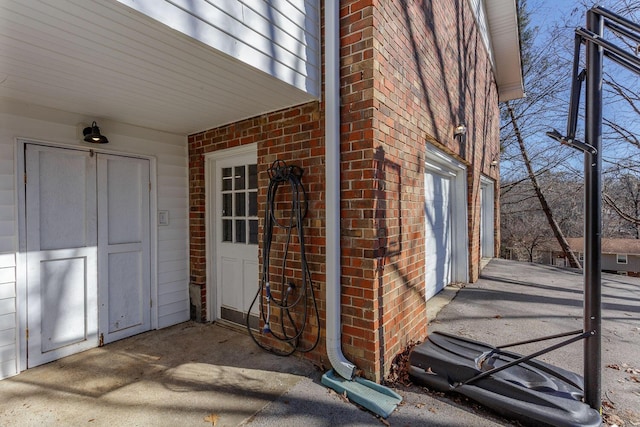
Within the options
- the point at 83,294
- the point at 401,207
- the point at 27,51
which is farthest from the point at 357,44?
the point at 83,294

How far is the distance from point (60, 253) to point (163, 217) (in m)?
1.04

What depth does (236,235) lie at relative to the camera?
382 cm

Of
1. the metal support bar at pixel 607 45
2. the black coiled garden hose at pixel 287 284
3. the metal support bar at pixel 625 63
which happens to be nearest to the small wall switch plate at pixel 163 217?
the black coiled garden hose at pixel 287 284

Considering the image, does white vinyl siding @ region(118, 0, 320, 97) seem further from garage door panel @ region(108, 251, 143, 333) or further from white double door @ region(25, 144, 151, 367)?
garage door panel @ region(108, 251, 143, 333)

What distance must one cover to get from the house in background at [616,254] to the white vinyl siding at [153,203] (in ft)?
74.8

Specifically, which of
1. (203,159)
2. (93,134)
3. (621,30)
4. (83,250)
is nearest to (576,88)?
(621,30)

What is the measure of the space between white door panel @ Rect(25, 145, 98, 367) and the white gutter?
242 cm

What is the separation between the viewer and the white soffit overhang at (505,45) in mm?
7147

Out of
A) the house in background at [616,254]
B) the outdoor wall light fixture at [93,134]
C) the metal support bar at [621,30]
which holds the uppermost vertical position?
the metal support bar at [621,30]

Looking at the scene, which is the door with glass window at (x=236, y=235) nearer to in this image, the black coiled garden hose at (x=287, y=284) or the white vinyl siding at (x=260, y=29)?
the black coiled garden hose at (x=287, y=284)

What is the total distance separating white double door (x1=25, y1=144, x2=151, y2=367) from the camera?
288cm

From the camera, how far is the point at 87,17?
5.34 feet

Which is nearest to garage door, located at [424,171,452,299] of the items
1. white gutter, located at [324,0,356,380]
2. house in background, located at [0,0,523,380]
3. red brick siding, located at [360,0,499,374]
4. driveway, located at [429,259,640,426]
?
driveway, located at [429,259,640,426]

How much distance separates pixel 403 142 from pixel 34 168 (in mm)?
3335
